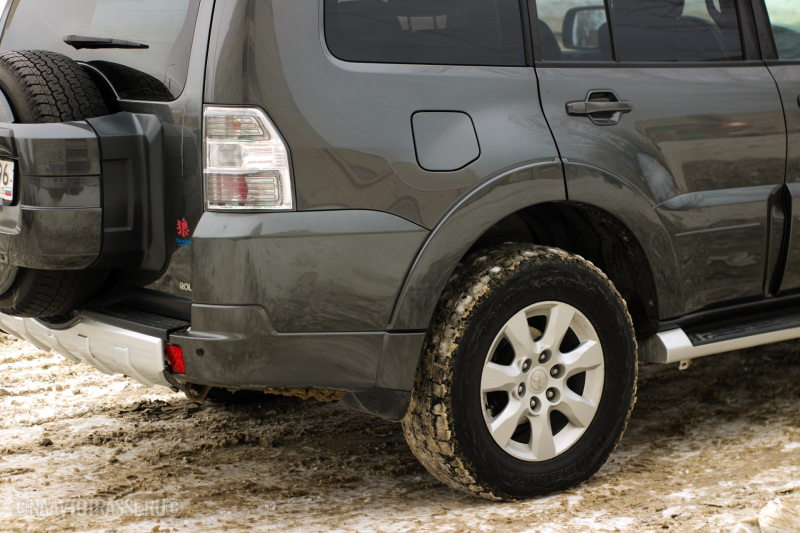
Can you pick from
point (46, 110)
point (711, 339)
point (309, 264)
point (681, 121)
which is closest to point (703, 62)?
point (681, 121)

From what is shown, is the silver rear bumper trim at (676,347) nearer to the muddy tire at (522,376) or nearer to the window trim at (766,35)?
the muddy tire at (522,376)

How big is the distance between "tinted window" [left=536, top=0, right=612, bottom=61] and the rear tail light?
101 cm

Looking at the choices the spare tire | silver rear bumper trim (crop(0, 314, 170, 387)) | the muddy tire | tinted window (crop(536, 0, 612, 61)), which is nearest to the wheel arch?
the muddy tire

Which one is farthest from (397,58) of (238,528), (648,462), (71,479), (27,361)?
(27,361)

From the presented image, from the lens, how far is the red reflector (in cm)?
232

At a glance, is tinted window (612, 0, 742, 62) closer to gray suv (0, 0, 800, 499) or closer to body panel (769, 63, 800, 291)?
gray suv (0, 0, 800, 499)

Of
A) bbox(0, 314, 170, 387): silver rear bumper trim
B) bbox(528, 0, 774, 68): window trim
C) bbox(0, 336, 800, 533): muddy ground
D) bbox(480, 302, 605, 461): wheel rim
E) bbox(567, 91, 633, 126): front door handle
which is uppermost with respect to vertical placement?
bbox(528, 0, 774, 68): window trim

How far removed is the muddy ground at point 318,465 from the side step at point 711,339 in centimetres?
43

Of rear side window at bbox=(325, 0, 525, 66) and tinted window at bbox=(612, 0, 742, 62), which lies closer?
rear side window at bbox=(325, 0, 525, 66)

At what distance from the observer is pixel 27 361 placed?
4637 mm

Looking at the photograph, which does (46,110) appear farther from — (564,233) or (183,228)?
(564,233)

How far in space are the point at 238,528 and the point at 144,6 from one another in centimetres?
167

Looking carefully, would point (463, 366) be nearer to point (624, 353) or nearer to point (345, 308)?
point (345, 308)

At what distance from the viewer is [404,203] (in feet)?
7.68
